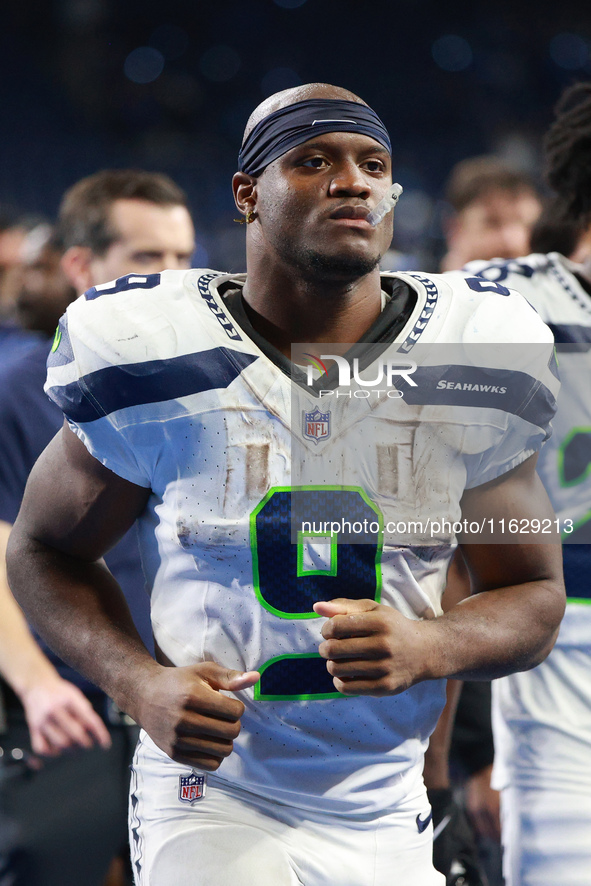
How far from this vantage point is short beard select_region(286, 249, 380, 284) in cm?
126

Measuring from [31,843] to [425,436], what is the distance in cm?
111

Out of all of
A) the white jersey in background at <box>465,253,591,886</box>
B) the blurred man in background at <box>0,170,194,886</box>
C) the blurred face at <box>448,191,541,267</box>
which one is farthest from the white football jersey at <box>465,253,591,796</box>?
the blurred face at <box>448,191,541,267</box>

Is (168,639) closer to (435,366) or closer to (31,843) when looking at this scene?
(435,366)

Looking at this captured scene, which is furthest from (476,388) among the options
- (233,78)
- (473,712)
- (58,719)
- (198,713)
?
(233,78)

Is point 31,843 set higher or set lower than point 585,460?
lower

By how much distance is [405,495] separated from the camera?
126 centimetres

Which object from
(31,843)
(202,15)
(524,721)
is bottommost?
(31,843)

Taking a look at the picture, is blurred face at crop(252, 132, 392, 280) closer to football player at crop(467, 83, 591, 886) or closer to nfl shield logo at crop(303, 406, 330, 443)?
nfl shield logo at crop(303, 406, 330, 443)

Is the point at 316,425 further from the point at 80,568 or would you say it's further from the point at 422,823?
the point at 422,823

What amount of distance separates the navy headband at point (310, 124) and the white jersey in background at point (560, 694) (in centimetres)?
65

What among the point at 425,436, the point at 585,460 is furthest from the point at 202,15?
the point at 425,436

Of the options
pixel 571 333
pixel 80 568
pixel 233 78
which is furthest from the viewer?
pixel 233 78

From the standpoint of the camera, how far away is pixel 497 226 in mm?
3031

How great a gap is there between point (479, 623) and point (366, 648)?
223 millimetres
